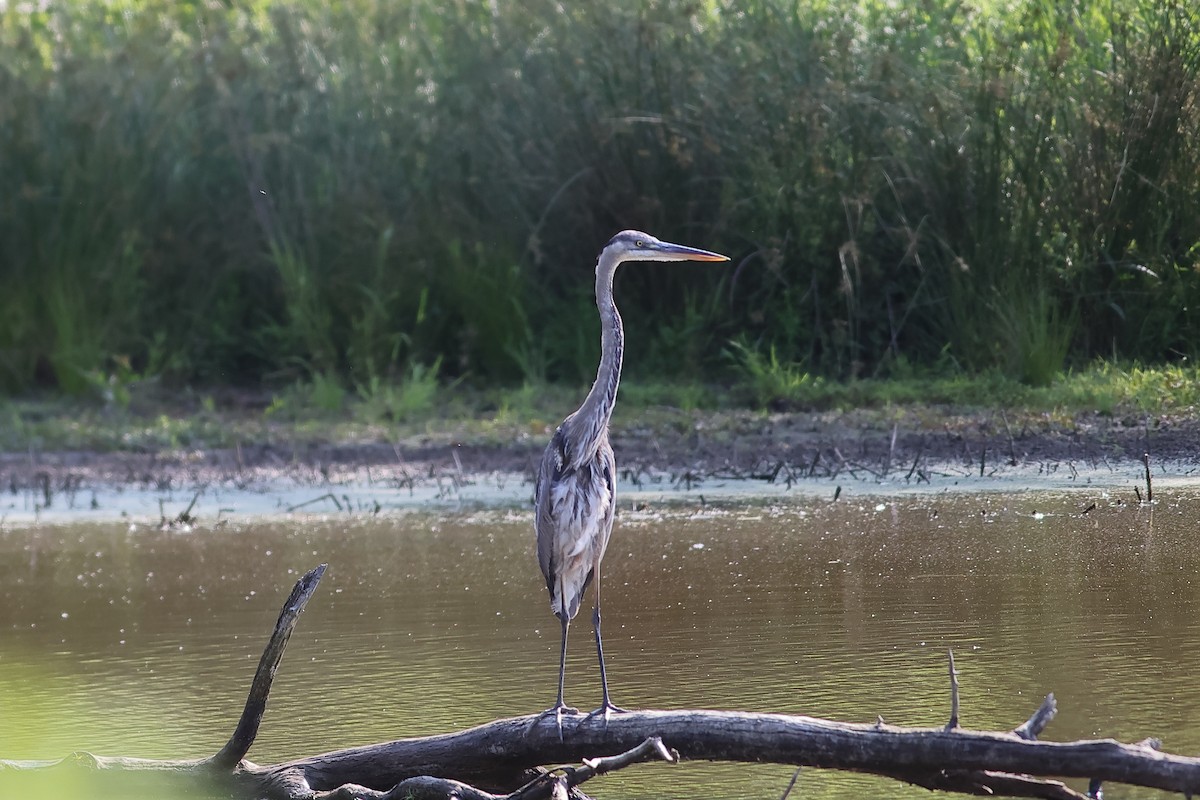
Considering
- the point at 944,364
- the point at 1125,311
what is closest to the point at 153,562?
the point at 944,364

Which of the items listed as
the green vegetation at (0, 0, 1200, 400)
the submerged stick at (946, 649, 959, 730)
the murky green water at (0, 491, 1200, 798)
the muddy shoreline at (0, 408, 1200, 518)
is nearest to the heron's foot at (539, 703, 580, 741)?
the murky green water at (0, 491, 1200, 798)

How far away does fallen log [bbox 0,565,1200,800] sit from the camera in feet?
11.4

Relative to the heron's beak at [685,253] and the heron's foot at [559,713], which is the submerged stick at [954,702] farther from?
the heron's beak at [685,253]

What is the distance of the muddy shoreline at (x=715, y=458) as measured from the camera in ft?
26.1

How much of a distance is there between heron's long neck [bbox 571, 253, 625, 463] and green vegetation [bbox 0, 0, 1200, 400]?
177 inches

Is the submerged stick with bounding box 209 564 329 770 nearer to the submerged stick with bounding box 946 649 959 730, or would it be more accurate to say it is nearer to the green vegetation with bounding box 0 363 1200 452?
the submerged stick with bounding box 946 649 959 730

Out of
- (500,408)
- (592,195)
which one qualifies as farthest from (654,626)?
(592,195)

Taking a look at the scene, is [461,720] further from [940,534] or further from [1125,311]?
[1125,311]

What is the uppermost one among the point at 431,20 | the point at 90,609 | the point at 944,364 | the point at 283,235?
the point at 431,20

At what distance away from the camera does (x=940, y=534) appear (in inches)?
268

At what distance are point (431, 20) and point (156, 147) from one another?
225 centimetres

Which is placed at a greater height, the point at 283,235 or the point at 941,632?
the point at 283,235

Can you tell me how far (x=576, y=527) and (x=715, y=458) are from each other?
12.7ft

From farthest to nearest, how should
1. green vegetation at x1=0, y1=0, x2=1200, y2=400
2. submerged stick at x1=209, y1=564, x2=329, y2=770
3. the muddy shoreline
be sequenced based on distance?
green vegetation at x1=0, y1=0, x2=1200, y2=400, the muddy shoreline, submerged stick at x1=209, y1=564, x2=329, y2=770
